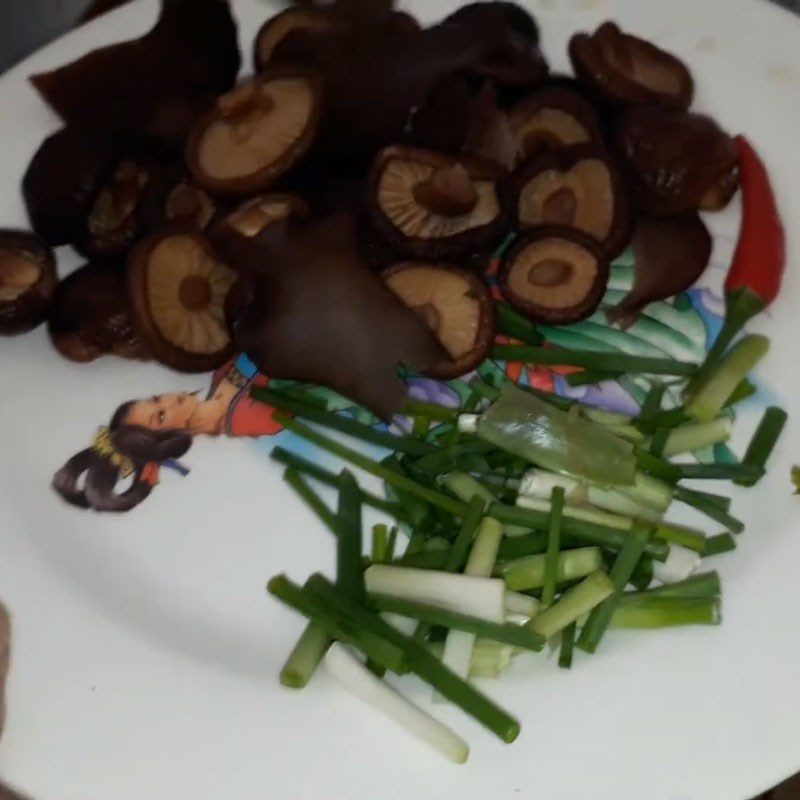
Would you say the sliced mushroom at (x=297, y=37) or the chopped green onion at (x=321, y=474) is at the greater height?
the sliced mushroom at (x=297, y=37)

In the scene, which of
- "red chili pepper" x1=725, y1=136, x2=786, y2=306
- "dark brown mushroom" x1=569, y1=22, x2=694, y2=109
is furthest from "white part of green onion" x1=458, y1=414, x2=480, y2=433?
"dark brown mushroom" x1=569, y1=22, x2=694, y2=109

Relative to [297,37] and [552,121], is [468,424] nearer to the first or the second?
[552,121]

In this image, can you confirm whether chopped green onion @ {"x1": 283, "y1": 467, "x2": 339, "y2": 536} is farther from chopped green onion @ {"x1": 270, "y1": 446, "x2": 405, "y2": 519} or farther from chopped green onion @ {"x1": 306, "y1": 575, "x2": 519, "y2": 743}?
chopped green onion @ {"x1": 306, "y1": 575, "x2": 519, "y2": 743}

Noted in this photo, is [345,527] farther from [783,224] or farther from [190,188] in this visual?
[783,224]

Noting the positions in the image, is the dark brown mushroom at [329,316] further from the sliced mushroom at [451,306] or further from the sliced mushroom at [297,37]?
the sliced mushroom at [297,37]

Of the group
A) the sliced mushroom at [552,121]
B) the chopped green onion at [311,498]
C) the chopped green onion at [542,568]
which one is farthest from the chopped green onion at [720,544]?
the sliced mushroom at [552,121]

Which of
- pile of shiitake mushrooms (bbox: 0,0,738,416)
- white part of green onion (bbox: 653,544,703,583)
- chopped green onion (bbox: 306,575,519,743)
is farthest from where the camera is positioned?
pile of shiitake mushrooms (bbox: 0,0,738,416)
